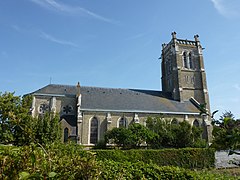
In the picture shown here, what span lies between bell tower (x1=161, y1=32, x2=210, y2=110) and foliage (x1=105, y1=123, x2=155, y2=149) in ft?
40.0

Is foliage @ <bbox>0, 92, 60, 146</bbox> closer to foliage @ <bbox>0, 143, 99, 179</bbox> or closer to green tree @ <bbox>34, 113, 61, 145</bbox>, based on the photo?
green tree @ <bbox>34, 113, 61, 145</bbox>

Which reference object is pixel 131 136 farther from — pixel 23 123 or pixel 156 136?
pixel 23 123

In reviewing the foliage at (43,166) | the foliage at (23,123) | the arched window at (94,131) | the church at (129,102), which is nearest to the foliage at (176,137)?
the church at (129,102)

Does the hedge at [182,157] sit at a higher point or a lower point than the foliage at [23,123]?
lower

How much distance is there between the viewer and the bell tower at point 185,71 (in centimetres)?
3231

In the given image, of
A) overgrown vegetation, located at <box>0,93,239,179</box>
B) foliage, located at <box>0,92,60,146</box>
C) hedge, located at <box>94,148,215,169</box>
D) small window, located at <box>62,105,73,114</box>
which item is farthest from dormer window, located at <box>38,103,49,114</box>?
hedge, located at <box>94,148,215,169</box>

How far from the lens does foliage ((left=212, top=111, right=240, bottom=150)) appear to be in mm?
1676

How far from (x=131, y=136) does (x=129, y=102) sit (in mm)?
8228

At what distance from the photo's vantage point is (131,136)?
20.9 metres

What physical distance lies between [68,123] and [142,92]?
13.2m

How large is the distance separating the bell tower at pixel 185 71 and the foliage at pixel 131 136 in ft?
40.0

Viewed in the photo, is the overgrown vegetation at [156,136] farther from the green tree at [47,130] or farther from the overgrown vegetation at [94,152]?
the green tree at [47,130]

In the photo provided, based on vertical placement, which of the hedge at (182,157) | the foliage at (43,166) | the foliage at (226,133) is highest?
the foliage at (226,133)

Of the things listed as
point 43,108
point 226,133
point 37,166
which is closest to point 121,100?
point 43,108
